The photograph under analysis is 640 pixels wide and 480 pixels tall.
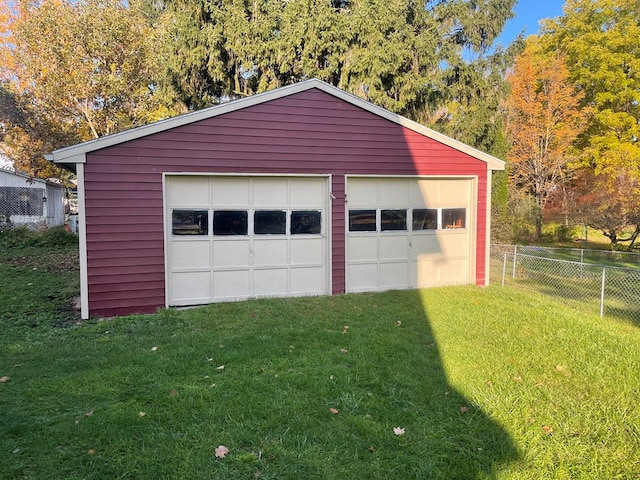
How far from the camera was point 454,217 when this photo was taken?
853 centimetres

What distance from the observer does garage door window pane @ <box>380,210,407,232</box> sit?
26.2 ft

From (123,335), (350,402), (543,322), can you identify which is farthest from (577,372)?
(123,335)

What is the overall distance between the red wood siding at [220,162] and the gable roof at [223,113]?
0.08m

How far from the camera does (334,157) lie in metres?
7.44

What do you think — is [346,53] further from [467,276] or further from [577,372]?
[577,372]

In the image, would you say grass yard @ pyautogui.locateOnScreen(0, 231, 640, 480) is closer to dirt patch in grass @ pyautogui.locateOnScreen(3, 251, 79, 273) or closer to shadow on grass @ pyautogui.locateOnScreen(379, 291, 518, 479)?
shadow on grass @ pyautogui.locateOnScreen(379, 291, 518, 479)

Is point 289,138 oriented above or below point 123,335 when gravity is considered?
above

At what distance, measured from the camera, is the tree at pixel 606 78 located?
18906 millimetres

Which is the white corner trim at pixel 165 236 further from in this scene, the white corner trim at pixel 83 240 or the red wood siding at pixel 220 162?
the white corner trim at pixel 83 240

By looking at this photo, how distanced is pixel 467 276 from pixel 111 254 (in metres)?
6.72

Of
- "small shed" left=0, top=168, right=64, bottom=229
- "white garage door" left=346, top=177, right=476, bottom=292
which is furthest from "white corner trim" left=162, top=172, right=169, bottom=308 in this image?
"small shed" left=0, top=168, right=64, bottom=229

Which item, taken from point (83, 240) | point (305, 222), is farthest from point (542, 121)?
point (83, 240)

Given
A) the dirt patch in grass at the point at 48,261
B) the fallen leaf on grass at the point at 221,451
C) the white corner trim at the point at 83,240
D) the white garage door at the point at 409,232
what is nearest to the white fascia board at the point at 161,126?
the white corner trim at the point at 83,240

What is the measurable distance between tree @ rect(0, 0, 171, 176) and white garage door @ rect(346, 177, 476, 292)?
40.7 ft
